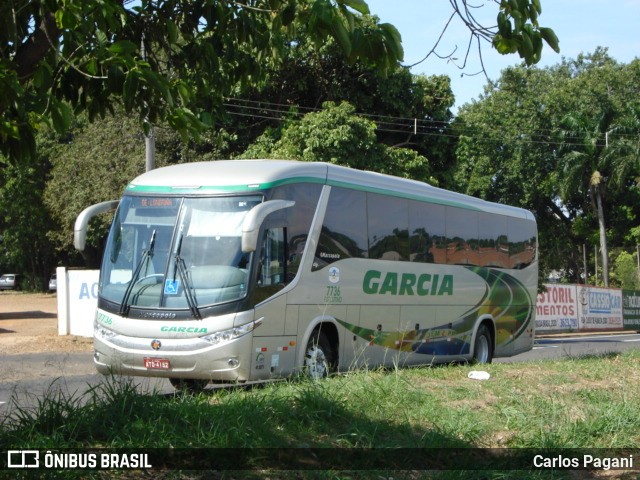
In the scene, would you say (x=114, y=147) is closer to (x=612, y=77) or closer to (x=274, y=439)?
(x=274, y=439)

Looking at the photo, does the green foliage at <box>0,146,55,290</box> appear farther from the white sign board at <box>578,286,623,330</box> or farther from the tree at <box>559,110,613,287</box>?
the white sign board at <box>578,286,623,330</box>

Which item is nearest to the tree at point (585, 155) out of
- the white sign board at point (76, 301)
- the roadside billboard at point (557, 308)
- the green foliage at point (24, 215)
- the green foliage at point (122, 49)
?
the roadside billboard at point (557, 308)

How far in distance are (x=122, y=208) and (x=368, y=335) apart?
433 centimetres

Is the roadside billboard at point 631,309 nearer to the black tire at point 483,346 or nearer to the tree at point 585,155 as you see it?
the tree at point 585,155

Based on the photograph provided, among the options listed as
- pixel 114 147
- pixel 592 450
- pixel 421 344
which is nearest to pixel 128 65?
pixel 592 450

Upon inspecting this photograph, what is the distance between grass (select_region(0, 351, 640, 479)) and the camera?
21.6 ft

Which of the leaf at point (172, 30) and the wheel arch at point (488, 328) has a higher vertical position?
the leaf at point (172, 30)

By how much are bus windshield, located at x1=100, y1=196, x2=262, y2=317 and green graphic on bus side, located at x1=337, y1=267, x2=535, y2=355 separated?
2492 millimetres

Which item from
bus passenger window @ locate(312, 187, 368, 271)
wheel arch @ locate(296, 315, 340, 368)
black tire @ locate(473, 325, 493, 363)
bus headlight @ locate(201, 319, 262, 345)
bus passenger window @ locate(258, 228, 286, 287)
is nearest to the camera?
bus headlight @ locate(201, 319, 262, 345)

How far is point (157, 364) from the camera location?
36.7ft

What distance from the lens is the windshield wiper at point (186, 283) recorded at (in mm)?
11180

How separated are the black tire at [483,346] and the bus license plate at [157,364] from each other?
798cm

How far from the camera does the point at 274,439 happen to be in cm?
704

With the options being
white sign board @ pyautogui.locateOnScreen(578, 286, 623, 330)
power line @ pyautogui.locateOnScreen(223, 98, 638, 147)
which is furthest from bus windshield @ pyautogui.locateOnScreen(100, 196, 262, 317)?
white sign board @ pyautogui.locateOnScreen(578, 286, 623, 330)
